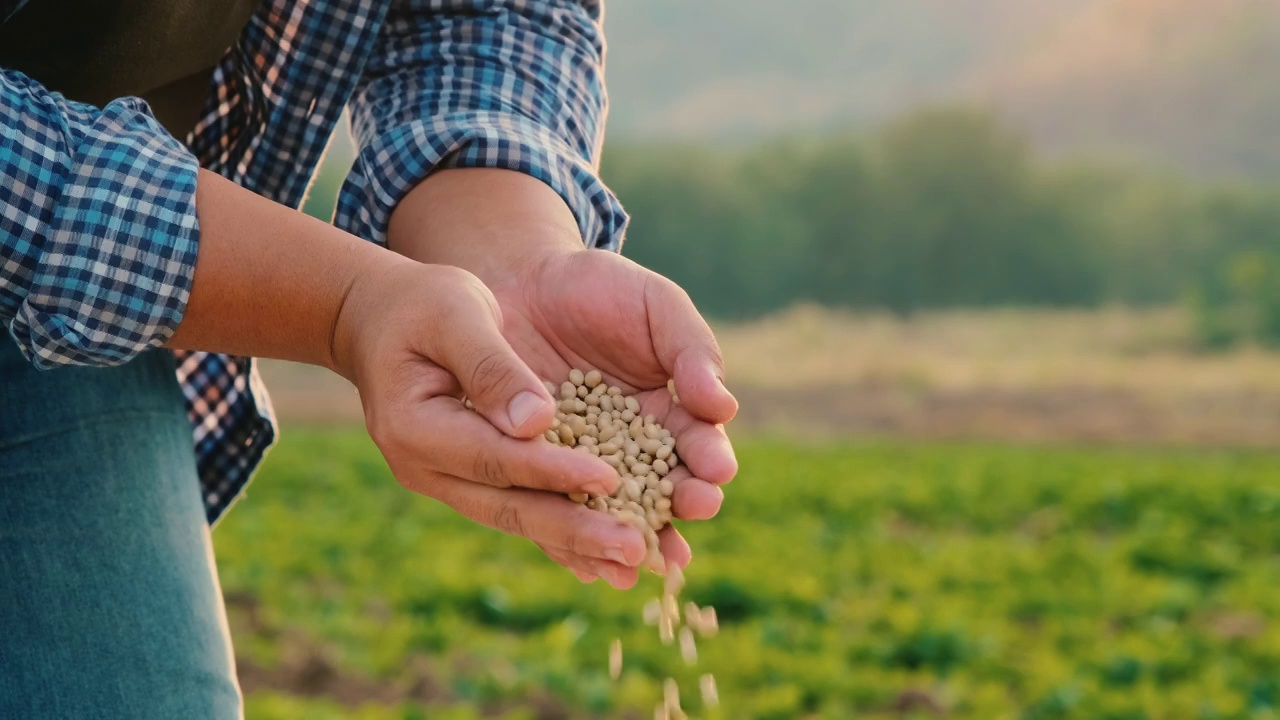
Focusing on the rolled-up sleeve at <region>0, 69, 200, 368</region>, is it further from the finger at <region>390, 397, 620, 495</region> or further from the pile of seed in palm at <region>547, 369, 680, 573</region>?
the pile of seed in palm at <region>547, 369, 680, 573</region>

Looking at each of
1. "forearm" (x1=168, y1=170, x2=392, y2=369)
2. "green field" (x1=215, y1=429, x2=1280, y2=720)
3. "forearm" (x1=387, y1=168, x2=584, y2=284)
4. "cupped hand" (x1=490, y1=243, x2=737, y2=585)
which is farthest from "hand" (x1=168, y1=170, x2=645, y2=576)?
"green field" (x1=215, y1=429, x2=1280, y2=720)

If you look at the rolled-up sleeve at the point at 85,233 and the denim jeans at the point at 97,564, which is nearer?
the rolled-up sleeve at the point at 85,233

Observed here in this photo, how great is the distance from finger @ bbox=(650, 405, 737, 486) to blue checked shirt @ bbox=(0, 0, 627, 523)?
0.40m

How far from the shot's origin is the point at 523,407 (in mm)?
1223

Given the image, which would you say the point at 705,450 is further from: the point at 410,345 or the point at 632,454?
the point at 410,345

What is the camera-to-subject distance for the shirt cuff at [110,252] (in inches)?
48.4

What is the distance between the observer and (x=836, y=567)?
5895mm

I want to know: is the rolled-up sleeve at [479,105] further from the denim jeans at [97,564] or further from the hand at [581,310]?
the denim jeans at [97,564]

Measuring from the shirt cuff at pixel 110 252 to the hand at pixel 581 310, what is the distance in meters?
0.41

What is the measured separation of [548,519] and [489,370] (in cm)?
18

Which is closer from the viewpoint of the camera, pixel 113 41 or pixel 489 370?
pixel 489 370

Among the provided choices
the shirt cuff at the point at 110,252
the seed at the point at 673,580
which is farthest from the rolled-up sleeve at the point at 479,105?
the seed at the point at 673,580

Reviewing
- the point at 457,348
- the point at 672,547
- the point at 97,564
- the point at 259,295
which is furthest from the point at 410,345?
the point at 97,564

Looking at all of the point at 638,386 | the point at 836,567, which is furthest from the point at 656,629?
the point at 638,386
